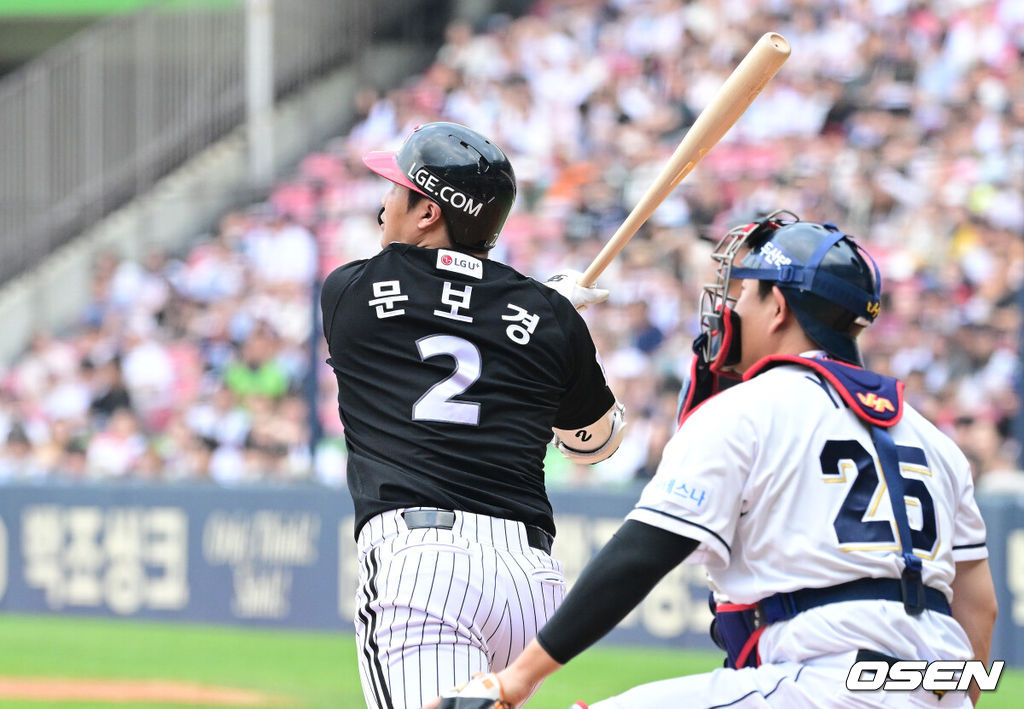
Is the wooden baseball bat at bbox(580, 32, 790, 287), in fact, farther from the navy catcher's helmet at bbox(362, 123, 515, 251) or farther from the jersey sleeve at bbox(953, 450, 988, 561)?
the jersey sleeve at bbox(953, 450, 988, 561)

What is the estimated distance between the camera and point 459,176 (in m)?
3.80

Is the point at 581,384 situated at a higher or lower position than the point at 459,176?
lower

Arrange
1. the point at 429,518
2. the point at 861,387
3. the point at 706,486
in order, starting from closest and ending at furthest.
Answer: the point at 706,486, the point at 861,387, the point at 429,518

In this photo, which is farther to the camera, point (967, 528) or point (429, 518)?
point (429, 518)

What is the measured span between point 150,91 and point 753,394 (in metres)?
15.9

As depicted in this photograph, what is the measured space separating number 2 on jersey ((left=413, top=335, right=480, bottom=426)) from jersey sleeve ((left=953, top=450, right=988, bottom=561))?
1.12 m

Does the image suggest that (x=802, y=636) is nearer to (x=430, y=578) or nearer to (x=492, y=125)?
(x=430, y=578)

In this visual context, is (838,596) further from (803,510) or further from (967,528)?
(967,528)

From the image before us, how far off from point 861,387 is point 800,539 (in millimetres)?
339

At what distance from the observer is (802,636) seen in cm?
294


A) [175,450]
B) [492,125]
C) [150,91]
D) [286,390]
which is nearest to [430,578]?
[286,390]

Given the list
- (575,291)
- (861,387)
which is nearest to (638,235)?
(575,291)

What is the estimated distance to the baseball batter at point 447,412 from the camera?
344 centimetres

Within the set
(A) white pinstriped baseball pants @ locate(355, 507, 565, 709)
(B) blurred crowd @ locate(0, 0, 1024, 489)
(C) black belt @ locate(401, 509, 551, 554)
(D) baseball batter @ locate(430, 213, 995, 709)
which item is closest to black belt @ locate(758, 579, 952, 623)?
(D) baseball batter @ locate(430, 213, 995, 709)
